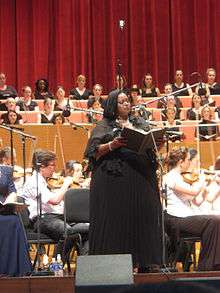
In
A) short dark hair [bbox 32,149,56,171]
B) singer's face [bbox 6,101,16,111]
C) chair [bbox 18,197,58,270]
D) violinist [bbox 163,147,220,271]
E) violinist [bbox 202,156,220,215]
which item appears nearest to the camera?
violinist [bbox 163,147,220,271]

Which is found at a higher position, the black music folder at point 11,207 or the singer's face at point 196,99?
the singer's face at point 196,99

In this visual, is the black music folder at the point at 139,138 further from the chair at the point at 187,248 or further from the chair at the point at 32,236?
the chair at the point at 32,236

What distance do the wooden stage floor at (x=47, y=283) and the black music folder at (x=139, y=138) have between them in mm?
848

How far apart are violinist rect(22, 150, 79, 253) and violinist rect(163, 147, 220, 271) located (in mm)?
969

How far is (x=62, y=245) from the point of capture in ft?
21.5

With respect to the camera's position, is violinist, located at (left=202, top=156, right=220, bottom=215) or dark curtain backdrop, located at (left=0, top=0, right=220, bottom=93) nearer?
violinist, located at (left=202, top=156, right=220, bottom=215)

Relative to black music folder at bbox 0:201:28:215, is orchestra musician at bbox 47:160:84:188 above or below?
above

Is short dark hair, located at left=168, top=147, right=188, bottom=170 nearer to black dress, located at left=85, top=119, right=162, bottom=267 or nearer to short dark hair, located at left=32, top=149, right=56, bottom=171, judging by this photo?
short dark hair, located at left=32, top=149, right=56, bottom=171

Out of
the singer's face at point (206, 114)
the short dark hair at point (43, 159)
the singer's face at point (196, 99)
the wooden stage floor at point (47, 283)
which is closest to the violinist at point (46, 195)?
the short dark hair at point (43, 159)

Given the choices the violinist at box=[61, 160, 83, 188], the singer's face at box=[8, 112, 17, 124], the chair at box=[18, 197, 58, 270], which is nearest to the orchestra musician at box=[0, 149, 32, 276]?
the chair at box=[18, 197, 58, 270]

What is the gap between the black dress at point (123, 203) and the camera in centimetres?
486

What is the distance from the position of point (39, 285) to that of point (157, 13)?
13.1 meters

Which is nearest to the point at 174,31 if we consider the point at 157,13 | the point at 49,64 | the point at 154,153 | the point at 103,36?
the point at 157,13

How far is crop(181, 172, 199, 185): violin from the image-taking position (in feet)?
20.5
